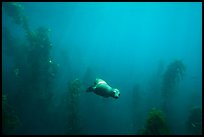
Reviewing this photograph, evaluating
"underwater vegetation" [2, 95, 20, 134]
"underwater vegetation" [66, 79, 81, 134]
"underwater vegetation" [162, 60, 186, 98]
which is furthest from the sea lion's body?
"underwater vegetation" [162, 60, 186, 98]

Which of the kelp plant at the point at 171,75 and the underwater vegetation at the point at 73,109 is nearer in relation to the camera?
the underwater vegetation at the point at 73,109

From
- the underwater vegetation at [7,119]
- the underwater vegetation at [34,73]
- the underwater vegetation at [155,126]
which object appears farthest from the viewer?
the underwater vegetation at [34,73]

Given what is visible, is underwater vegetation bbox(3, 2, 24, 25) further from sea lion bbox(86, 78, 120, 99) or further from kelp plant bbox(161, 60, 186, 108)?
sea lion bbox(86, 78, 120, 99)

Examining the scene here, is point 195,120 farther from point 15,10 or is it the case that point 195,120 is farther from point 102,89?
point 15,10

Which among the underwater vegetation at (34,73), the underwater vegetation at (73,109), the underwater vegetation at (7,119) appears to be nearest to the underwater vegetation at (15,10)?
the underwater vegetation at (34,73)

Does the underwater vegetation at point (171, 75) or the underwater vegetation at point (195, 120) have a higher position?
the underwater vegetation at point (171, 75)

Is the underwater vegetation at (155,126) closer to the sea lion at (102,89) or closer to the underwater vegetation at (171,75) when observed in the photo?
the sea lion at (102,89)

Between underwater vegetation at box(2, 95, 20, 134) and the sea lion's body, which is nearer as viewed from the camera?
the sea lion's body

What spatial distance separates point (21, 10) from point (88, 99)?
8.73 meters

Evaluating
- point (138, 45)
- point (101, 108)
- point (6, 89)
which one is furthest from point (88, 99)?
point (138, 45)

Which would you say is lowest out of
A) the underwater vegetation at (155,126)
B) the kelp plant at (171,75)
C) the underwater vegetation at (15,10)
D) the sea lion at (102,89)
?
the sea lion at (102,89)

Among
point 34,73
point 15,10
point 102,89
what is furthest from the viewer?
point 15,10

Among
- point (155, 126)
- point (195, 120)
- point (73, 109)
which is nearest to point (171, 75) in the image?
point (195, 120)

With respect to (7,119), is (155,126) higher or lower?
lower
